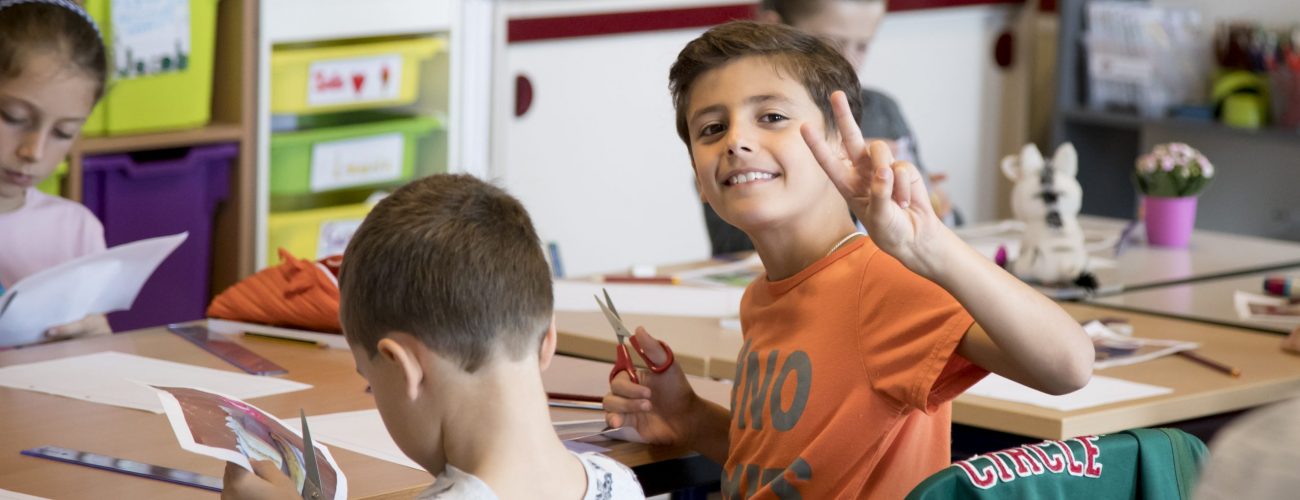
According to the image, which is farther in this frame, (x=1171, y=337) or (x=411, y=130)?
(x=411, y=130)

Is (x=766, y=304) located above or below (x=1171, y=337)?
above

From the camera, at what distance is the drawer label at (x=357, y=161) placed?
11.6ft

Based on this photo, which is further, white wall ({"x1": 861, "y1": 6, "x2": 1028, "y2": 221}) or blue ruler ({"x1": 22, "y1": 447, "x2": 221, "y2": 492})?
white wall ({"x1": 861, "y1": 6, "x2": 1028, "y2": 221})

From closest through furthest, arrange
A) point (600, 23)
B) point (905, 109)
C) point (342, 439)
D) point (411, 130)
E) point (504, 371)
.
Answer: point (504, 371), point (342, 439), point (411, 130), point (600, 23), point (905, 109)

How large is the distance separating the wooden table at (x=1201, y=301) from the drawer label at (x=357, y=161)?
170 centimetres

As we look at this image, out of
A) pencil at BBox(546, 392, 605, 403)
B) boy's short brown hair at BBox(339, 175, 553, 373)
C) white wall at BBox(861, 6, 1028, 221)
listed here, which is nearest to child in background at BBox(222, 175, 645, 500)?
boy's short brown hair at BBox(339, 175, 553, 373)

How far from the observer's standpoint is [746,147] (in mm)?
1556

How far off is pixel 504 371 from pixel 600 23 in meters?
3.07

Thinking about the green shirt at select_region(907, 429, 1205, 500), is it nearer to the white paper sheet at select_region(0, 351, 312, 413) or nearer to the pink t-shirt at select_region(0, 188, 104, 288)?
the white paper sheet at select_region(0, 351, 312, 413)

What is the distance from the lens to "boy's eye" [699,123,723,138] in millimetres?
1626

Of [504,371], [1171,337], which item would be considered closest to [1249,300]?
[1171,337]

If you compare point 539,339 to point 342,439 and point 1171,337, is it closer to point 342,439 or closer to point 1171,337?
point 342,439

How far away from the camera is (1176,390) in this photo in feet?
6.26

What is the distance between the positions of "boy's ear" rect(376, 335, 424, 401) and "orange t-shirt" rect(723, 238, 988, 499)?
0.43m
